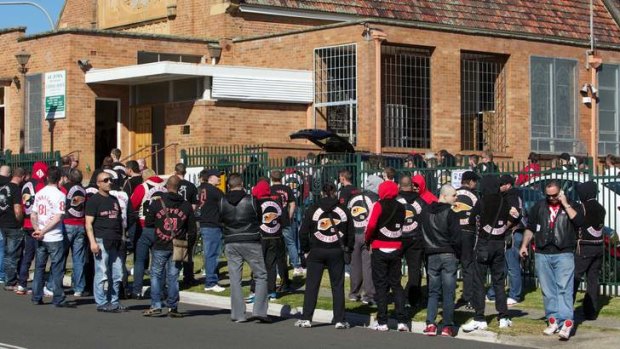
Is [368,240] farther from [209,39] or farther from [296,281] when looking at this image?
[209,39]

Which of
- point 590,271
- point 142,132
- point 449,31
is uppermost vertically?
point 449,31

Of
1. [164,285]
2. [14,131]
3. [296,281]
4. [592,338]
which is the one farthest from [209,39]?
[592,338]

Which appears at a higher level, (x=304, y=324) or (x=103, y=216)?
(x=103, y=216)

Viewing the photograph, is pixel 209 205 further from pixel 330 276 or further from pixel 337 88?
pixel 337 88

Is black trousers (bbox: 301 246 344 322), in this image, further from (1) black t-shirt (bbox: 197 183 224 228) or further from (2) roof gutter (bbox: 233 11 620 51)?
(2) roof gutter (bbox: 233 11 620 51)

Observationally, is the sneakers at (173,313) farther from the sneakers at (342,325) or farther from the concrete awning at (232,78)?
the concrete awning at (232,78)

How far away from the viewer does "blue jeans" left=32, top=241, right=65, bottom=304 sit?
17.1 meters

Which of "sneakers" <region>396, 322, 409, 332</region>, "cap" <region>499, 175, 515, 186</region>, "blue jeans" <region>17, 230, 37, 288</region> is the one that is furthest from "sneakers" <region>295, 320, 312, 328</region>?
"blue jeans" <region>17, 230, 37, 288</region>

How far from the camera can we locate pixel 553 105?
109 feet

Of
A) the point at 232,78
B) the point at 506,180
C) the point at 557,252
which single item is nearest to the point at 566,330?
the point at 557,252

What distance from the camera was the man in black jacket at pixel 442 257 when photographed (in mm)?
14734

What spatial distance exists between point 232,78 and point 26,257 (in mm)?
12641

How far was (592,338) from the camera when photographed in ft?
46.3

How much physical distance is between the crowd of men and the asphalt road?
0.36m
